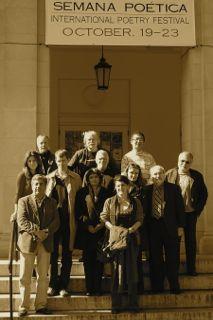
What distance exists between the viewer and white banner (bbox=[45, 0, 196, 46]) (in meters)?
12.4

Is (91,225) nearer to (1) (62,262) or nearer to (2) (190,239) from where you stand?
(1) (62,262)

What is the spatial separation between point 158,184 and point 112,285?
1.62 m

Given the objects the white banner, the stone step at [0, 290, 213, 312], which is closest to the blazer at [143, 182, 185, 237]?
the stone step at [0, 290, 213, 312]

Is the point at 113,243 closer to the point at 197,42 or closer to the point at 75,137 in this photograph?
the point at 197,42

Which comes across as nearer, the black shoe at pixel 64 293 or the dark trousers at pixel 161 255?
the black shoe at pixel 64 293

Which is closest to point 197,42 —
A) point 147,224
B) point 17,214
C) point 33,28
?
point 33,28

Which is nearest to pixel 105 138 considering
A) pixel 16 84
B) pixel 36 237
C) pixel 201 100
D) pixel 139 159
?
pixel 201 100

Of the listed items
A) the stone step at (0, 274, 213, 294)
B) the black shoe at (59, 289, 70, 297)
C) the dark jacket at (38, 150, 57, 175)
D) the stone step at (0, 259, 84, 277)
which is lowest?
the black shoe at (59, 289, 70, 297)

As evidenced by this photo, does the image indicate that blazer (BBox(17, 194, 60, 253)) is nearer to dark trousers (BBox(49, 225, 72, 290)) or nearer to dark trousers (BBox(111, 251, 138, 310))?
dark trousers (BBox(49, 225, 72, 290))

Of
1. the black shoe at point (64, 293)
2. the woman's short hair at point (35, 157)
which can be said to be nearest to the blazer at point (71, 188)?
the woman's short hair at point (35, 157)

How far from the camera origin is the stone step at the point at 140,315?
9.95 metres

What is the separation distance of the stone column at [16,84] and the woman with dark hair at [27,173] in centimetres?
182

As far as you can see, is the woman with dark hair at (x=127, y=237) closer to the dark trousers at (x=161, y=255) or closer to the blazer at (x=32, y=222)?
the dark trousers at (x=161, y=255)

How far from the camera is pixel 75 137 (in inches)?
671
